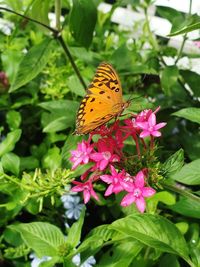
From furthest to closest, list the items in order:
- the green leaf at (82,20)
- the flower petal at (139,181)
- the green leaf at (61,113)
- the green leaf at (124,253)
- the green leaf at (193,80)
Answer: the green leaf at (193,80) → the green leaf at (61,113) → the green leaf at (82,20) → the green leaf at (124,253) → the flower petal at (139,181)

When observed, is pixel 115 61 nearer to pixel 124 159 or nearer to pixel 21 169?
pixel 21 169

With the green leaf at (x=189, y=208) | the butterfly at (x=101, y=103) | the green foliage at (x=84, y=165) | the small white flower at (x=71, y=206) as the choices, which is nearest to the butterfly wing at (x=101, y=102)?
the butterfly at (x=101, y=103)

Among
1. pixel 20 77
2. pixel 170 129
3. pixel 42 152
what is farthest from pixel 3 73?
pixel 170 129

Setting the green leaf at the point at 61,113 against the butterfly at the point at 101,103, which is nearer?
the butterfly at the point at 101,103

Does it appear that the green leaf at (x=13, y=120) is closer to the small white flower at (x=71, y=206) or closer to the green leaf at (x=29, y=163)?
the green leaf at (x=29, y=163)

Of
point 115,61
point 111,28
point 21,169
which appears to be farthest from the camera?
point 111,28

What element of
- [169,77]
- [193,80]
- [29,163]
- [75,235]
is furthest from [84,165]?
[193,80]
